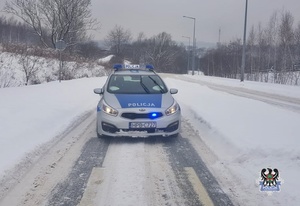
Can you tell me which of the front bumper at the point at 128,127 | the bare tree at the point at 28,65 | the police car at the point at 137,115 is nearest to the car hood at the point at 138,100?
the police car at the point at 137,115

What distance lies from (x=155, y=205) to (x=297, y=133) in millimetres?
4319

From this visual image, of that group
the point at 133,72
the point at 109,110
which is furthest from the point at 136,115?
the point at 133,72

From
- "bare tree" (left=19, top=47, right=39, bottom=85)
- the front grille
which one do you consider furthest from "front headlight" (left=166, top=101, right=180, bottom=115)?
"bare tree" (left=19, top=47, right=39, bottom=85)

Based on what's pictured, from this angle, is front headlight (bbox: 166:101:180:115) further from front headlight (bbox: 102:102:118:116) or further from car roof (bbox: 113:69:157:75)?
car roof (bbox: 113:69:157:75)

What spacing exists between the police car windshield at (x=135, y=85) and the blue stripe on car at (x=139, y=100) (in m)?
0.44

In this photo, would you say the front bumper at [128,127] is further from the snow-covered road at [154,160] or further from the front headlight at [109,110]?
the snow-covered road at [154,160]

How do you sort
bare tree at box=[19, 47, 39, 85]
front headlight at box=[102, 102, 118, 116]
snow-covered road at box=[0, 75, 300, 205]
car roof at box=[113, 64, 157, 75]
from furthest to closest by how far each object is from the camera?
1. bare tree at box=[19, 47, 39, 85]
2. car roof at box=[113, 64, 157, 75]
3. front headlight at box=[102, 102, 118, 116]
4. snow-covered road at box=[0, 75, 300, 205]

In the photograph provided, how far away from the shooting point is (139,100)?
7.56m

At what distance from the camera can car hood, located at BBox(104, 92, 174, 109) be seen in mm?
7336

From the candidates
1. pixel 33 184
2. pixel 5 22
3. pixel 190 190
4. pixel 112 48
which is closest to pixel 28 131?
pixel 33 184

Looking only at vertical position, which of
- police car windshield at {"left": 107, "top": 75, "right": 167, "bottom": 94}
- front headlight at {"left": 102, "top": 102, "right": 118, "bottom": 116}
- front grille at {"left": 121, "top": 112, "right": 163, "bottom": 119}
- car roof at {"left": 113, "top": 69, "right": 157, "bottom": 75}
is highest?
car roof at {"left": 113, "top": 69, "right": 157, "bottom": 75}

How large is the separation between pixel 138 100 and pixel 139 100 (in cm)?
2

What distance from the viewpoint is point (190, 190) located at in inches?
180

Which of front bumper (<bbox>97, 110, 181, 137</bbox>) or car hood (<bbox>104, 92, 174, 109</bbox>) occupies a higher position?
car hood (<bbox>104, 92, 174, 109</bbox>)
